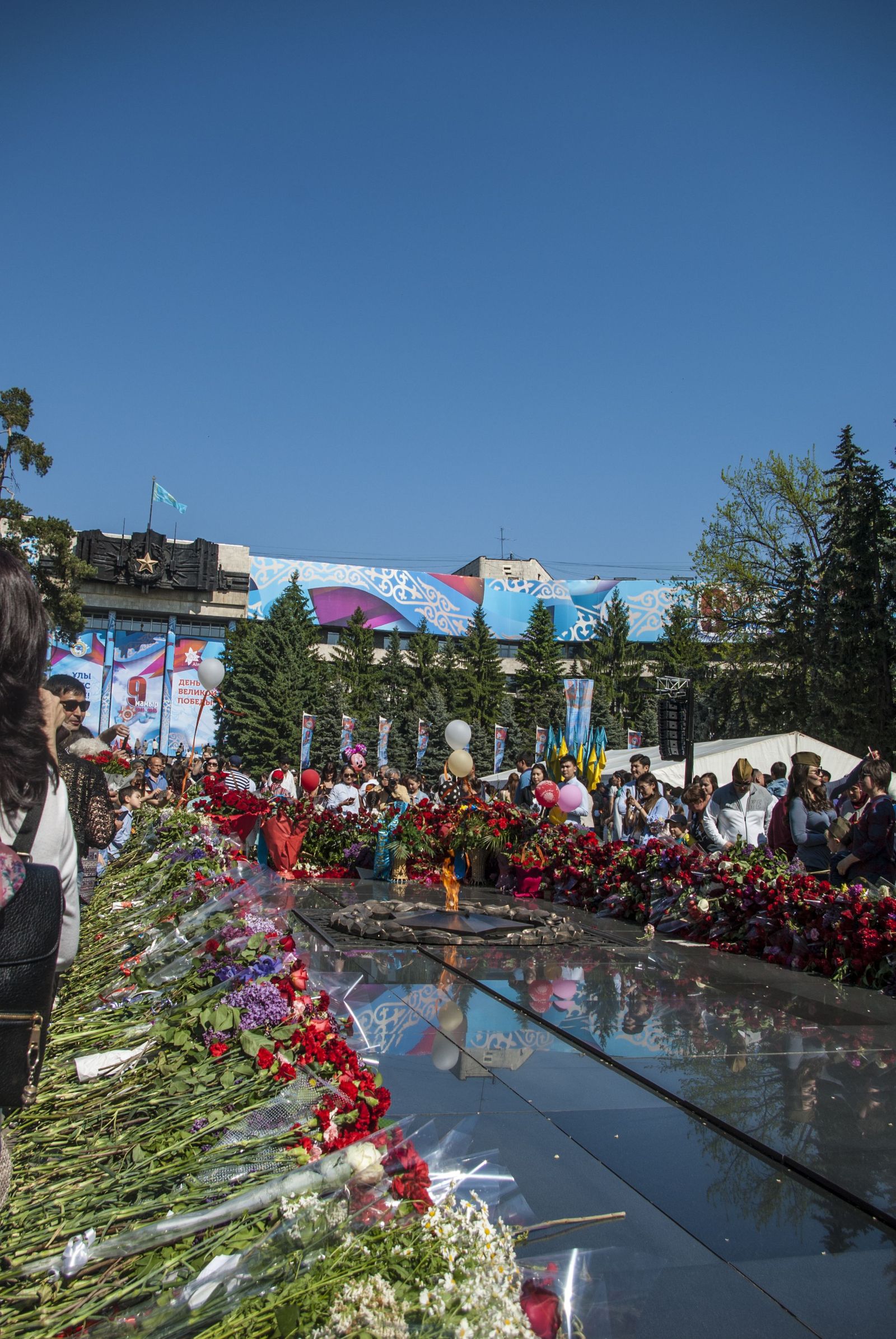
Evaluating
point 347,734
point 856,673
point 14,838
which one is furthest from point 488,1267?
point 347,734

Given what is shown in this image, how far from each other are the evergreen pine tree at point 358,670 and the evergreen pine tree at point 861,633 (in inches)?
1325

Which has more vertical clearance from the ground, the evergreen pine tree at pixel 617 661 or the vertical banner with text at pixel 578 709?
the evergreen pine tree at pixel 617 661

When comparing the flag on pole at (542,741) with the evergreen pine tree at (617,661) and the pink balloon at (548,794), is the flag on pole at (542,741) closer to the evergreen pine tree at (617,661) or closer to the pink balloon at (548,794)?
the pink balloon at (548,794)

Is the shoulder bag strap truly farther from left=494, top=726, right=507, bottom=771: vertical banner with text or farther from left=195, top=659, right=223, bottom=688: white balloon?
left=494, top=726, right=507, bottom=771: vertical banner with text

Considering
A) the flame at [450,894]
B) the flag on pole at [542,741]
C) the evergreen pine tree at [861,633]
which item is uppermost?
the evergreen pine tree at [861,633]

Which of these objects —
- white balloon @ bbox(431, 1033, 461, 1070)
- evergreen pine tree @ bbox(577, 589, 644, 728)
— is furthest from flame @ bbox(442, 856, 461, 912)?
evergreen pine tree @ bbox(577, 589, 644, 728)

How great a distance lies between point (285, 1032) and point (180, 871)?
12.9 feet

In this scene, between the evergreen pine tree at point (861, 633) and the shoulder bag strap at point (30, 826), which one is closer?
the shoulder bag strap at point (30, 826)

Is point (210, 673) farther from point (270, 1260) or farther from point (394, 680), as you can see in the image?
point (394, 680)

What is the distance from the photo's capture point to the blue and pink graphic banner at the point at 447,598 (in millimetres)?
57094

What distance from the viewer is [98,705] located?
2135 inches

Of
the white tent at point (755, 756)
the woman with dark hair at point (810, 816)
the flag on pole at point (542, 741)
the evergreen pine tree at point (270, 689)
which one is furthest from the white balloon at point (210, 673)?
the evergreen pine tree at point (270, 689)

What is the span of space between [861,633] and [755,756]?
28.9ft

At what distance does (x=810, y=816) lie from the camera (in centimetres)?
823
